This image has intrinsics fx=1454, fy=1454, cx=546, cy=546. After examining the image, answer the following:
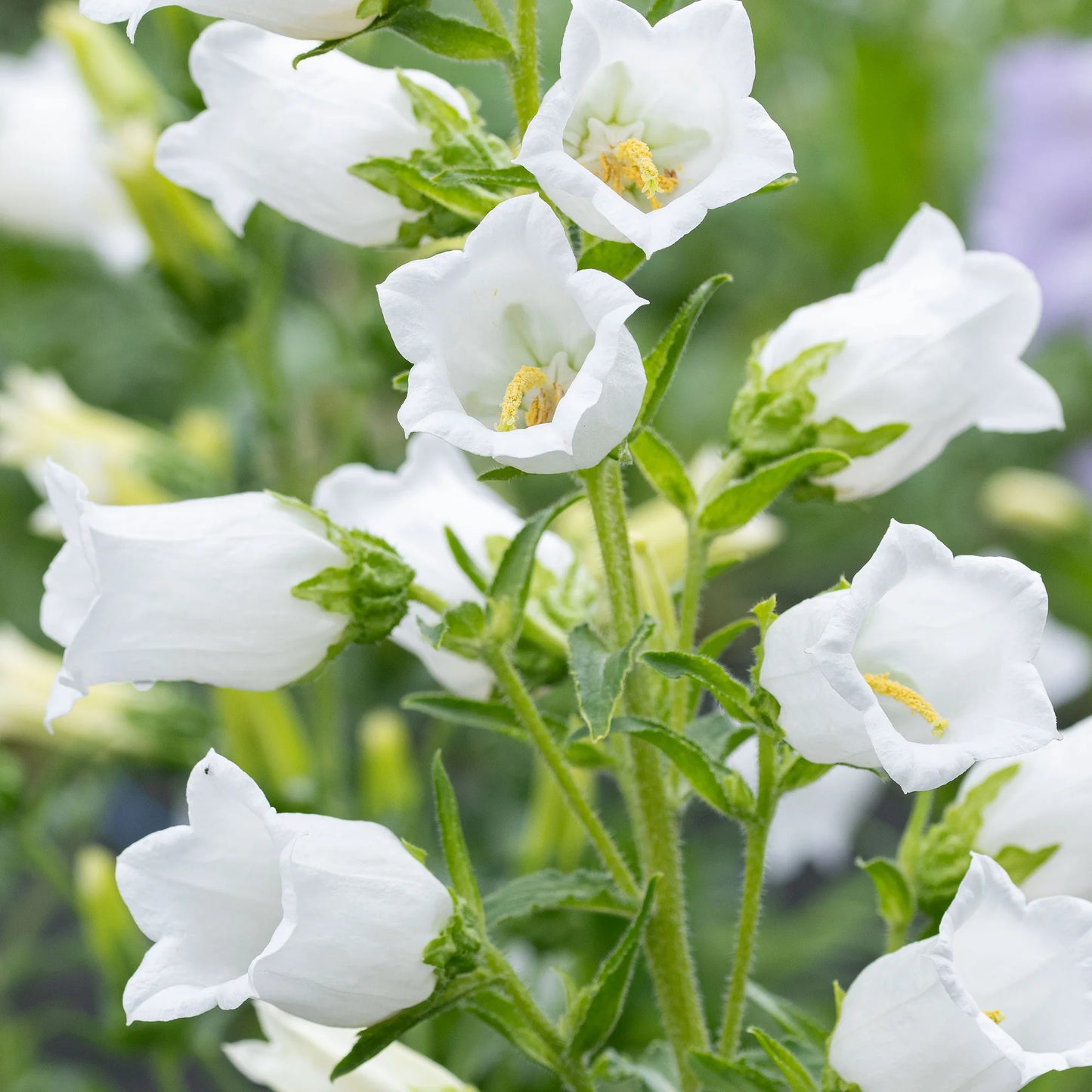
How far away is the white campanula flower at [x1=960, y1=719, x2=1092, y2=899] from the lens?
27.0 inches

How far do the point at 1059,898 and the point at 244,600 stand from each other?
354 millimetres

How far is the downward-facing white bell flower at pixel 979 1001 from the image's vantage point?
0.53 m

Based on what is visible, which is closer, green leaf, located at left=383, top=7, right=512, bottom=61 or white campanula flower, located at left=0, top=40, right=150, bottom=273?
green leaf, located at left=383, top=7, right=512, bottom=61

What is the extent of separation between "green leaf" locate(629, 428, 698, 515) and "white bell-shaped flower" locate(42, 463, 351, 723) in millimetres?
145

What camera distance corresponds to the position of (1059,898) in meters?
0.55

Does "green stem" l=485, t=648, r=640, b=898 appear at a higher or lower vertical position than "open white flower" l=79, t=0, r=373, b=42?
lower

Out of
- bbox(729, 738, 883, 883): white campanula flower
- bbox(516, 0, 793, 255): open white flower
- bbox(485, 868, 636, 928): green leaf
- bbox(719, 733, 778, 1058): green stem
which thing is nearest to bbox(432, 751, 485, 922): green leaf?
bbox(485, 868, 636, 928): green leaf

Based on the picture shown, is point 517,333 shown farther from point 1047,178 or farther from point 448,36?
point 1047,178

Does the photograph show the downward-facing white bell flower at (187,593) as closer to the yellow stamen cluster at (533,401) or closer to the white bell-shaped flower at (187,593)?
the white bell-shaped flower at (187,593)

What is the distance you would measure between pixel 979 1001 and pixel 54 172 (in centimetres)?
148

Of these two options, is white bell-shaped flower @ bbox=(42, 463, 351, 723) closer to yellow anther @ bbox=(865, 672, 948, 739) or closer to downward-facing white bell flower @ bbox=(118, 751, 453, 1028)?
downward-facing white bell flower @ bbox=(118, 751, 453, 1028)

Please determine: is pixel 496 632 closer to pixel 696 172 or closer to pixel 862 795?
pixel 696 172

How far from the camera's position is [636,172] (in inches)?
23.4

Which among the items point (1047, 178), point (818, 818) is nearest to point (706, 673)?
point (818, 818)
